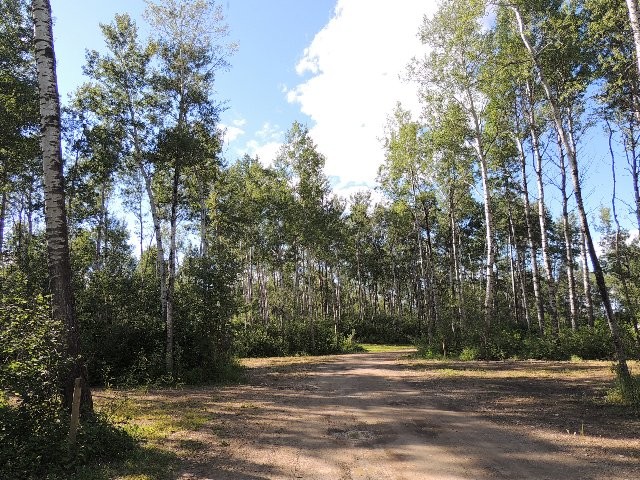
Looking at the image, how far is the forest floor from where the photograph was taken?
545 cm

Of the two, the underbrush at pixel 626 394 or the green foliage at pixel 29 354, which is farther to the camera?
the underbrush at pixel 626 394

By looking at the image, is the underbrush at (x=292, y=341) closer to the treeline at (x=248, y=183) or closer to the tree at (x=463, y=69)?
the treeline at (x=248, y=183)

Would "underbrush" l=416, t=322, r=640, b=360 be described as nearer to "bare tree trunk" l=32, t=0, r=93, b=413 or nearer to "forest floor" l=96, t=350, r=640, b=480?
"forest floor" l=96, t=350, r=640, b=480

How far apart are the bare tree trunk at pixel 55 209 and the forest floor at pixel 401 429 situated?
173 cm

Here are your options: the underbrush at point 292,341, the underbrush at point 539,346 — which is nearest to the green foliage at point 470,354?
the underbrush at point 539,346

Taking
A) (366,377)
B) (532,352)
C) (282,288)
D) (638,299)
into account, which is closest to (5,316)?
(366,377)

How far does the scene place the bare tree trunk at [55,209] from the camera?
6.52 metres

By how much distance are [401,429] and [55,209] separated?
6.89 m

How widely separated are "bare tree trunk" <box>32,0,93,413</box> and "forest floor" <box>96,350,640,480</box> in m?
1.73

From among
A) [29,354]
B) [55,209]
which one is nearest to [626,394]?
[29,354]

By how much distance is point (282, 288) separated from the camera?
42406 mm

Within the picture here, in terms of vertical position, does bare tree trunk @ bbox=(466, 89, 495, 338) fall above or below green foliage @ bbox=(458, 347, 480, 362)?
above

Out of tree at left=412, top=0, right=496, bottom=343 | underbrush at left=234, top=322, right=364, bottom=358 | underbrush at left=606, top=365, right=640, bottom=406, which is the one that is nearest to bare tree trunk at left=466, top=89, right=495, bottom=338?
tree at left=412, top=0, right=496, bottom=343

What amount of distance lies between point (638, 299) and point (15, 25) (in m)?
32.5
